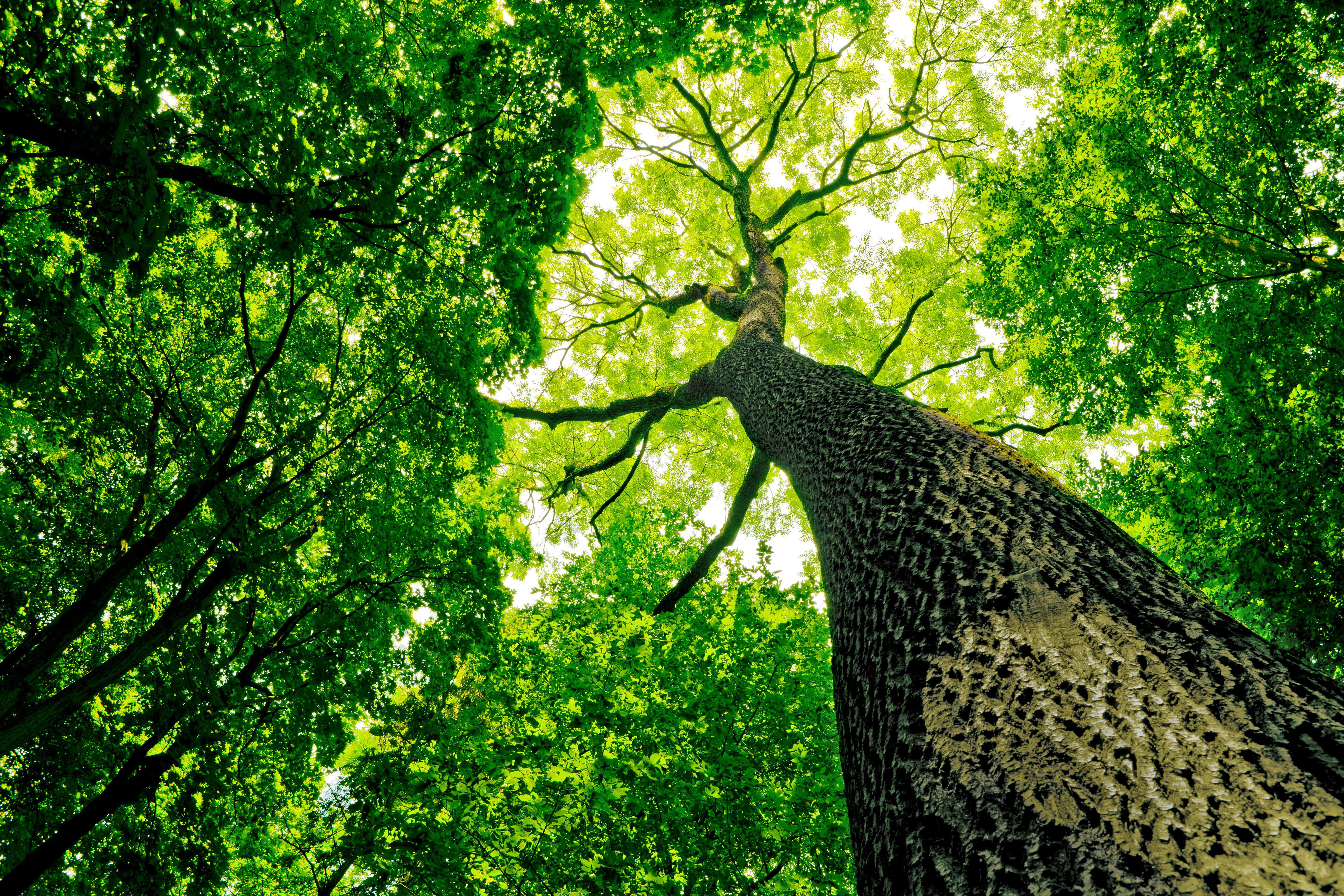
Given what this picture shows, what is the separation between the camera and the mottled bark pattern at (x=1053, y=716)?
1.01 metres

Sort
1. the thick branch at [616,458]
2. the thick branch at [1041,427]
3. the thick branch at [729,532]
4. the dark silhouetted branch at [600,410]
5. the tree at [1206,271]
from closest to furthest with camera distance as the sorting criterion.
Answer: the tree at [1206,271]
the thick branch at [729,532]
the thick branch at [1041,427]
the dark silhouetted branch at [600,410]
the thick branch at [616,458]

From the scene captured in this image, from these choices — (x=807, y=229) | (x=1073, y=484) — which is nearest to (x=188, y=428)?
(x=807, y=229)

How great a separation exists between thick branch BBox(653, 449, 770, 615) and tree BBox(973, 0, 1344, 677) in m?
4.18

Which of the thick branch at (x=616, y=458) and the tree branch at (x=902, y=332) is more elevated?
the tree branch at (x=902, y=332)

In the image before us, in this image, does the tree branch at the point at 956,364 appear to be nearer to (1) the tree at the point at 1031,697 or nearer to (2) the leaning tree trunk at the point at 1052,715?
(1) the tree at the point at 1031,697

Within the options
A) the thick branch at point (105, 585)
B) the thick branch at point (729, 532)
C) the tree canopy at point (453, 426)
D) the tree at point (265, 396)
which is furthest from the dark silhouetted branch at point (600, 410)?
the thick branch at point (105, 585)

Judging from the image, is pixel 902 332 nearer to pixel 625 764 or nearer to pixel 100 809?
pixel 625 764

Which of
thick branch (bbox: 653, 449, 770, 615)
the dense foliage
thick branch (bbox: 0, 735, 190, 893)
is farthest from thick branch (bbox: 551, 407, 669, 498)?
thick branch (bbox: 0, 735, 190, 893)

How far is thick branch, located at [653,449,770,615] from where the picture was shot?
790cm

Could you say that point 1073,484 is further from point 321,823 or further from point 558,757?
point 321,823

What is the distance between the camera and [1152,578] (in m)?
1.85

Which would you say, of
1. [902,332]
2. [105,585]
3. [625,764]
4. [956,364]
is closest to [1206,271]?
[956,364]

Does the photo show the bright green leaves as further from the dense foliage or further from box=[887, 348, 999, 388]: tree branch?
box=[887, 348, 999, 388]: tree branch

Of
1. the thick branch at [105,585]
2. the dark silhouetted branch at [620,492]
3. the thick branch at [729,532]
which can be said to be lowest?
the thick branch at [105,585]
